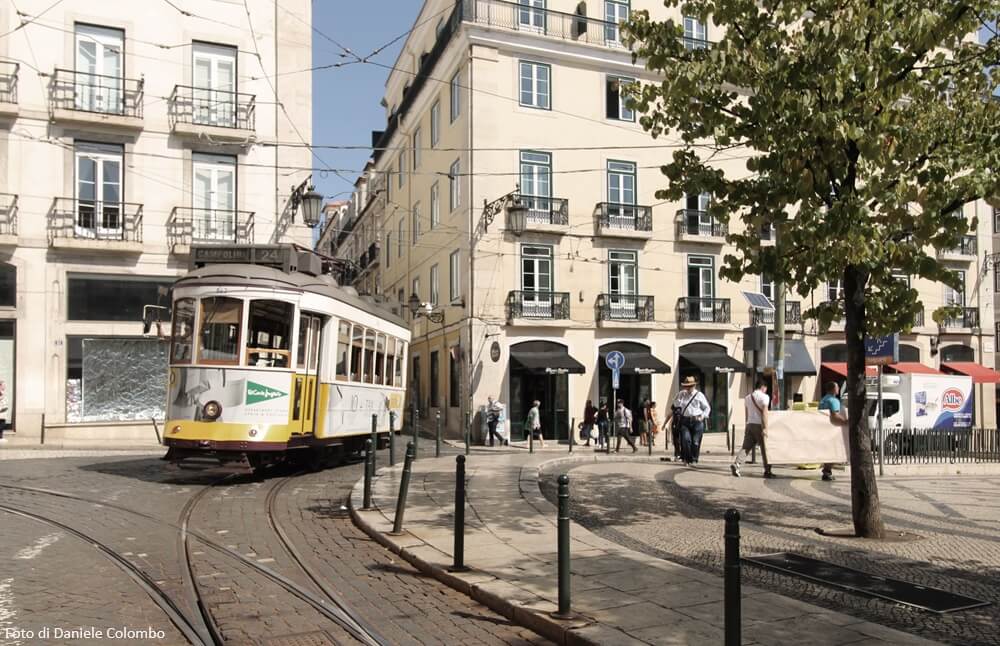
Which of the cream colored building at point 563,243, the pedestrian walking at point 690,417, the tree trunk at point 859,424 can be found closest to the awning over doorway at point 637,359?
the cream colored building at point 563,243

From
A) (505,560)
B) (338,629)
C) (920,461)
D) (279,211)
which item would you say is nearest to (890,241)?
(505,560)

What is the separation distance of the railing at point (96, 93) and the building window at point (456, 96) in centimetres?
1054

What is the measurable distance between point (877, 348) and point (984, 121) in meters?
7.00

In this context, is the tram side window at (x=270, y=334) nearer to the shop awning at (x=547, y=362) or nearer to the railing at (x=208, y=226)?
the railing at (x=208, y=226)

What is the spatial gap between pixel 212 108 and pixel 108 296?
20.0ft

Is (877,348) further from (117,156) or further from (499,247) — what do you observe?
(117,156)

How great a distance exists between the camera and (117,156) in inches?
936

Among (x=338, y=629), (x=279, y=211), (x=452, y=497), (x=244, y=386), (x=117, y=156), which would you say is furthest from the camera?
(x=279, y=211)

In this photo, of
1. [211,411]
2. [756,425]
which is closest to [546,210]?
[756,425]

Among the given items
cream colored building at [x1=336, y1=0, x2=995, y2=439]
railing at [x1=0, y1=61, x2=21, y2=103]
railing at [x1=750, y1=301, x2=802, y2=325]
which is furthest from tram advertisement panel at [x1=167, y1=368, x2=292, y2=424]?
railing at [x1=750, y1=301, x2=802, y2=325]

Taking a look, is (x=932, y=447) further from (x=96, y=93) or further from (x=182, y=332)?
(x=96, y=93)

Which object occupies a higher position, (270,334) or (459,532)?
(270,334)

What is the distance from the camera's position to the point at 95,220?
23.5 m

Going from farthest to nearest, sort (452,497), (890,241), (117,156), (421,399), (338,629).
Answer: (421,399) → (117,156) → (452,497) → (890,241) → (338,629)
